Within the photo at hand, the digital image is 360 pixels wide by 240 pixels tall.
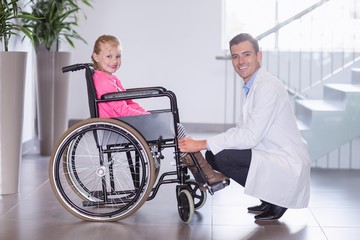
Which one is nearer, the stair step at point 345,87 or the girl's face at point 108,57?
the girl's face at point 108,57

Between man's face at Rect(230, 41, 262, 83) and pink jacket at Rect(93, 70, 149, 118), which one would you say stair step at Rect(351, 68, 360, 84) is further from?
pink jacket at Rect(93, 70, 149, 118)

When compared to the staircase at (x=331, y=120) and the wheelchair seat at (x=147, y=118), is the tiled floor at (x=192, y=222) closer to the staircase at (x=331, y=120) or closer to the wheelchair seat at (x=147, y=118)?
the wheelchair seat at (x=147, y=118)

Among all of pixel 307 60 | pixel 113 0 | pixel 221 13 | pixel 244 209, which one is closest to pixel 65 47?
pixel 113 0

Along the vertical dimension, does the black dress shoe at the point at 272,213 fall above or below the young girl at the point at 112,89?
below

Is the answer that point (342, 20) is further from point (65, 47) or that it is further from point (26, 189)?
point (65, 47)

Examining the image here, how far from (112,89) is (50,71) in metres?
2.44

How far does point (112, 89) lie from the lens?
3551 millimetres

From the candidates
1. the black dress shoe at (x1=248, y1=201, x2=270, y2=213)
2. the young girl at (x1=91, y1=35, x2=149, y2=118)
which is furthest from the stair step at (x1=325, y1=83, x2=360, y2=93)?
the young girl at (x1=91, y1=35, x2=149, y2=118)

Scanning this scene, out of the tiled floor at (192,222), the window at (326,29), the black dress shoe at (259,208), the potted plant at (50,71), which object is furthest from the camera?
the potted plant at (50,71)

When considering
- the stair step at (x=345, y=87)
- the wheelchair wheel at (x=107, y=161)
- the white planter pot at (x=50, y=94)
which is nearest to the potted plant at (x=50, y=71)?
the white planter pot at (x=50, y=94)

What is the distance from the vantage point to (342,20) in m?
5.32

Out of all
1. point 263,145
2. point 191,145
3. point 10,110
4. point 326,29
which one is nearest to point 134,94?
point 191,145

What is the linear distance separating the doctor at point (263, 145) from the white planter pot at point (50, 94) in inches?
103

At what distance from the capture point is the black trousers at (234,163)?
3527 mm
